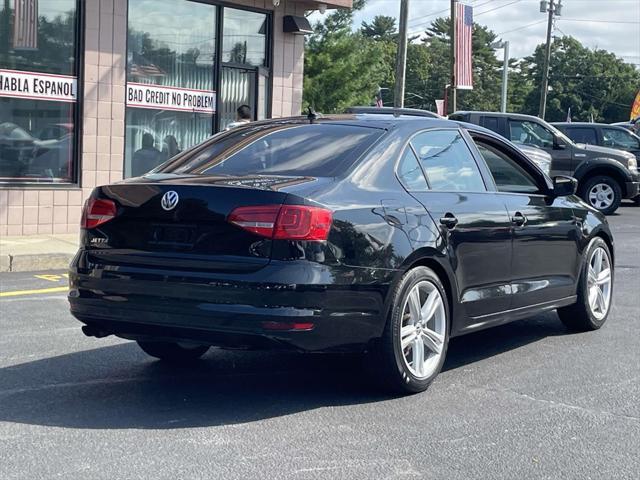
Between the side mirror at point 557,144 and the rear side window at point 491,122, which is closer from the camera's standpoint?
the rear side window at point 491,122

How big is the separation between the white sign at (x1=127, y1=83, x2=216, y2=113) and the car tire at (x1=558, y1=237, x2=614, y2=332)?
8288mm

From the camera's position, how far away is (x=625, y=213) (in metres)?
20.9

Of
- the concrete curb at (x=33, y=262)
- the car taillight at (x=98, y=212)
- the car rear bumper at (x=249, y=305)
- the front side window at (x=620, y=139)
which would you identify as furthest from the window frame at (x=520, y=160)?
the front side window at (x=620, y=139)

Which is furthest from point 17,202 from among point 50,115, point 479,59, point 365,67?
point 479,59

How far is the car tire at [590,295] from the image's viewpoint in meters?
7.39

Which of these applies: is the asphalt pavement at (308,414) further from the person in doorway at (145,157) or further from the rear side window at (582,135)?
the rear side window at (582,135)

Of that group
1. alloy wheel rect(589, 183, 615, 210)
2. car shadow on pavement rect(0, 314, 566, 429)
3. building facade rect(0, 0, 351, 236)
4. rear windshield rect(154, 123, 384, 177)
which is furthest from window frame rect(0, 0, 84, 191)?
alloy wheel rect(589, 183, 615, 210)

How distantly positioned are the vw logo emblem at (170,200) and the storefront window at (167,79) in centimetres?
921

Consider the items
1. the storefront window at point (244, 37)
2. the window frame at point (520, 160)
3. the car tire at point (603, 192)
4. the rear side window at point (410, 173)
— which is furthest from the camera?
the car tire at point (603, 192)

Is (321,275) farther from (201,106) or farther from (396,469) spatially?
(201,106)

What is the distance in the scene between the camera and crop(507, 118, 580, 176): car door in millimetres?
19047

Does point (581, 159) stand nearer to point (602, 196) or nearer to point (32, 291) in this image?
point (602, 196)

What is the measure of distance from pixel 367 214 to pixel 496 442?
1360 millimetres

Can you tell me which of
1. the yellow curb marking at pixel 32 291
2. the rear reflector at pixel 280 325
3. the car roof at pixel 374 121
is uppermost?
the car roof at pixel 374 121
